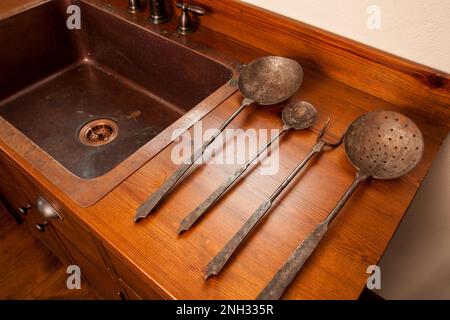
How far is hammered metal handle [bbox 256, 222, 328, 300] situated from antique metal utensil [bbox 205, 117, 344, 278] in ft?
0.23

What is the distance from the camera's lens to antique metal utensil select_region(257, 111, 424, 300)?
602mm

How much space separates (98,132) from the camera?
0.98 m

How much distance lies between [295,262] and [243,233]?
0.09 m

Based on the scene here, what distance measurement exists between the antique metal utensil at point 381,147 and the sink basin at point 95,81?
0.34 m

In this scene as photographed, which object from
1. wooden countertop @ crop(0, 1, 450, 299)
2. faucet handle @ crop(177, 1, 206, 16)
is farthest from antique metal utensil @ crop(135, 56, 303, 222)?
faucet handle @ crop(177, 1, 206, 16)

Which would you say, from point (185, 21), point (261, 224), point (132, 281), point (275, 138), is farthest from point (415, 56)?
point (132, 281)

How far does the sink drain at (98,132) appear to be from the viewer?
955 millimetres

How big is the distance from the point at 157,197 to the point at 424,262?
31.8 inches

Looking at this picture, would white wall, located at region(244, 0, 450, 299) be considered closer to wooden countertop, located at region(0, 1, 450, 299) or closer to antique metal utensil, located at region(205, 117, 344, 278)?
wooden countertop, located at region(0, 1, 450, 299)

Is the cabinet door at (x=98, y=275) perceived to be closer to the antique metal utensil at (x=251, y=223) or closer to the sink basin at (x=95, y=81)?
the sink basin at (x=95, y=81)

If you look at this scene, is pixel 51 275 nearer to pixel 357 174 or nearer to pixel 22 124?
pixel 22 124

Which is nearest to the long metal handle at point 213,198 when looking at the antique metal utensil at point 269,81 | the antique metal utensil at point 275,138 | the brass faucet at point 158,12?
the antique metal utensil at point 275,138
